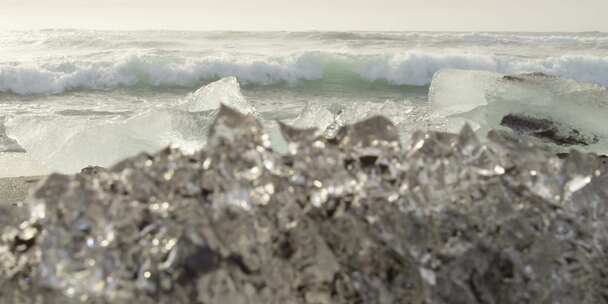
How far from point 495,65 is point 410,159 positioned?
45.9 ft

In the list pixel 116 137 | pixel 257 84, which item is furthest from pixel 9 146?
pixel 257 84

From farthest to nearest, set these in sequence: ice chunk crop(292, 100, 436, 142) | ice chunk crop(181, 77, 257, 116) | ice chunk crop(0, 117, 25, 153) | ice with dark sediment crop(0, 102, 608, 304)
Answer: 1. ice chunk crop(0, 117, 25, 153)
2. ice chunk crop(181, 77, 257, 116)
3. ice chunk crop(292, 100, 436, 142)
4. ice with dark sediment crop(0, 102, 608, 304)

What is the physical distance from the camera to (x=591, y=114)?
94.5 inches

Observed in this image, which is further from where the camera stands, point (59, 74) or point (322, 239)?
point (59, 74)

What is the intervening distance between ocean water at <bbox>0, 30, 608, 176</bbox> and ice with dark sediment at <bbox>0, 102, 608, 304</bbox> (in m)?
1.02

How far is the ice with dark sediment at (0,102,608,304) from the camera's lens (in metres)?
0.93

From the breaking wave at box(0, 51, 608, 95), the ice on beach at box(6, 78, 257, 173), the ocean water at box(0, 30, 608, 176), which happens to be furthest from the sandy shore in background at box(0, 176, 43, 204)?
the breaking wave at box(0, 51, 608, 95)

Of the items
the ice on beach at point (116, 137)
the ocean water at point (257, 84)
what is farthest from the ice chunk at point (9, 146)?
the ice on beach at point (116, 137)

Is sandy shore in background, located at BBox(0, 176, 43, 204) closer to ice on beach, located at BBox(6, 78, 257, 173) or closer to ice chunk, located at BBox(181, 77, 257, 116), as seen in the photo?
ice on beach, located at BBox(6, 78, 257, 173)

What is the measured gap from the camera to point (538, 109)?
242 centimetres

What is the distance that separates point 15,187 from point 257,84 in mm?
9243

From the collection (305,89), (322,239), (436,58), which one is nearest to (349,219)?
(322,239)

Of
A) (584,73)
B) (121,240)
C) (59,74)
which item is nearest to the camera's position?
(121,240)

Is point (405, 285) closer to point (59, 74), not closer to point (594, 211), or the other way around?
point (594, 211)
